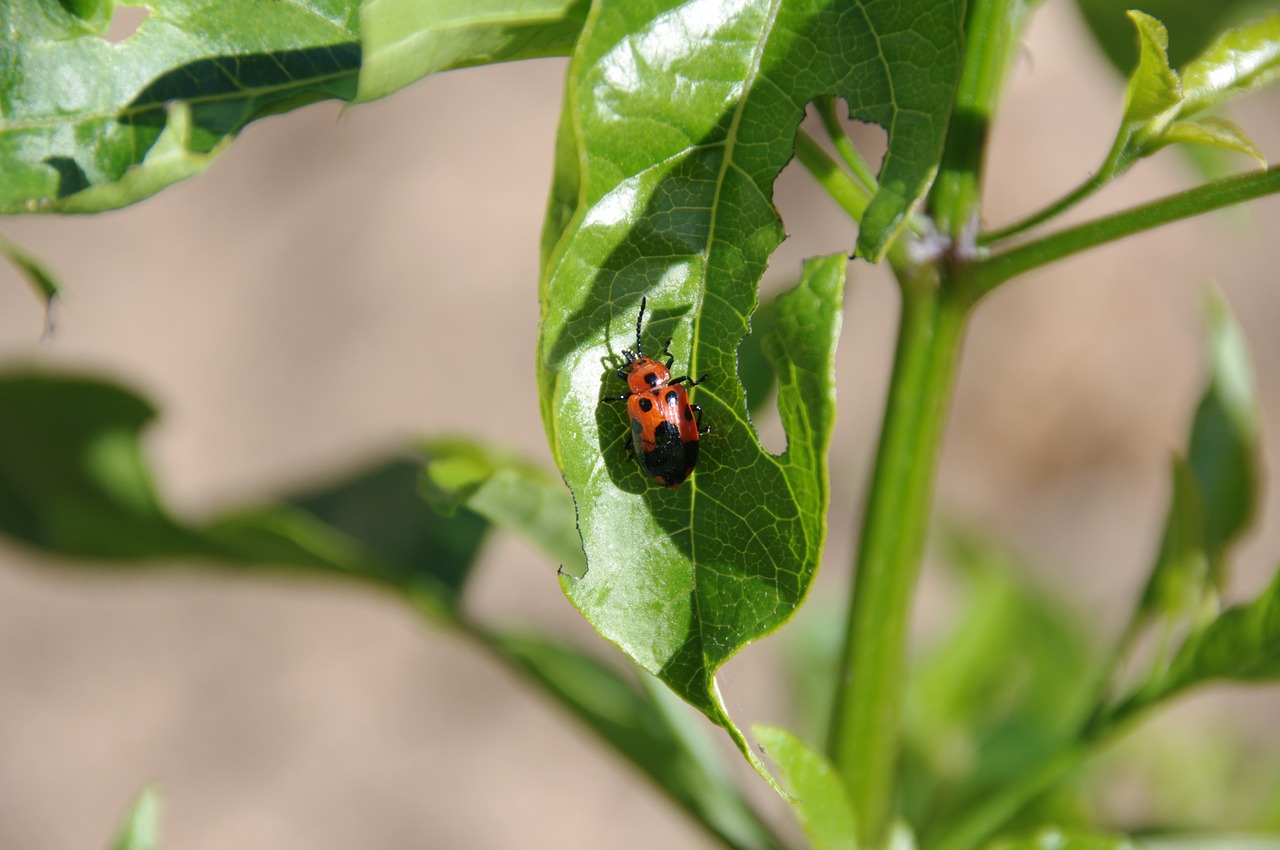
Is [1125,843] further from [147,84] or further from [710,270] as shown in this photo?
[147,84]

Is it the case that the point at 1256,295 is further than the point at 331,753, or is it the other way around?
the point at 1256,295

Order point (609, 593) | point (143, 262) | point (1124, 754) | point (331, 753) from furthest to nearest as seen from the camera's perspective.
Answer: point (143, 262), point (331, 753), point (1124, 754), point (609, 593)

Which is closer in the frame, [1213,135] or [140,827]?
[1213,135]

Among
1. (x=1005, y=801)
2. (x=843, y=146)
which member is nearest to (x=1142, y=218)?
(x=843, y=146)

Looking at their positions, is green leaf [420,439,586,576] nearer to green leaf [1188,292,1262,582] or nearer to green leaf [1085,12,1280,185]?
green leaf [1085,12,1280,185]

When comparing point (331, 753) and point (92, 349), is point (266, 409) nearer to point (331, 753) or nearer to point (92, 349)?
point (92, 349)

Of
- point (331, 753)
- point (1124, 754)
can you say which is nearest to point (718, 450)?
point (1124, 754)
